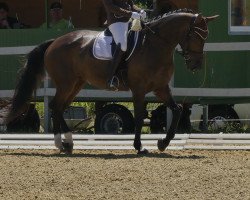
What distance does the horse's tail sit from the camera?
512 inches

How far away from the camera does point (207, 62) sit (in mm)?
15820

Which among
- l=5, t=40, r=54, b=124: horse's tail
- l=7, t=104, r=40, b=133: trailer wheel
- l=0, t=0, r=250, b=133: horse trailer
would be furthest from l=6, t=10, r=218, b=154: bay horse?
l=7, t=104, r=40, b=133: trailer wheel

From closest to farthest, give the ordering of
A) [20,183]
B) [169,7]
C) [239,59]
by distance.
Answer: [20,183] → [239,59] → [169,7]

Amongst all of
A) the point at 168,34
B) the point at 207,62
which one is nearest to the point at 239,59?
the point at 207,62

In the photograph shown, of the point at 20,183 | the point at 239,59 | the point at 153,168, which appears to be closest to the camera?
the point at 20,183

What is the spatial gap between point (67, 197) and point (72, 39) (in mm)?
5118

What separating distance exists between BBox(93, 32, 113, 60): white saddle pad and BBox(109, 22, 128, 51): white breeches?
0.77ft

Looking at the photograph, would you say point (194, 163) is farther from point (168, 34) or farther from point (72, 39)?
point (72, 39)

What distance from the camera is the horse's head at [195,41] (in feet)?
38.8

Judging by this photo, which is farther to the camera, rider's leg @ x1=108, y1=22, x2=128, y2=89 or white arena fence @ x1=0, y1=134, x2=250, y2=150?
white arena fence @ x1=0, y1=134, x2=250, y2=150

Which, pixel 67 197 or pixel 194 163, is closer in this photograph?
pixel 67 197

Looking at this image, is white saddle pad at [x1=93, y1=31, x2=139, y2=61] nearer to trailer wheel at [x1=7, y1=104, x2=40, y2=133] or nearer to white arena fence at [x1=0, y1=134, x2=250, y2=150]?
white arena fence at [x1=0, y1=134, x2=250, y2=150]

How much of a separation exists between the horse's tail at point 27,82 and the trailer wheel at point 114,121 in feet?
10.9

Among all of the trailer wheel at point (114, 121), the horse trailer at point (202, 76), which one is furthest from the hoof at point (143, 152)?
the trailer wheel at point (114, 121)
